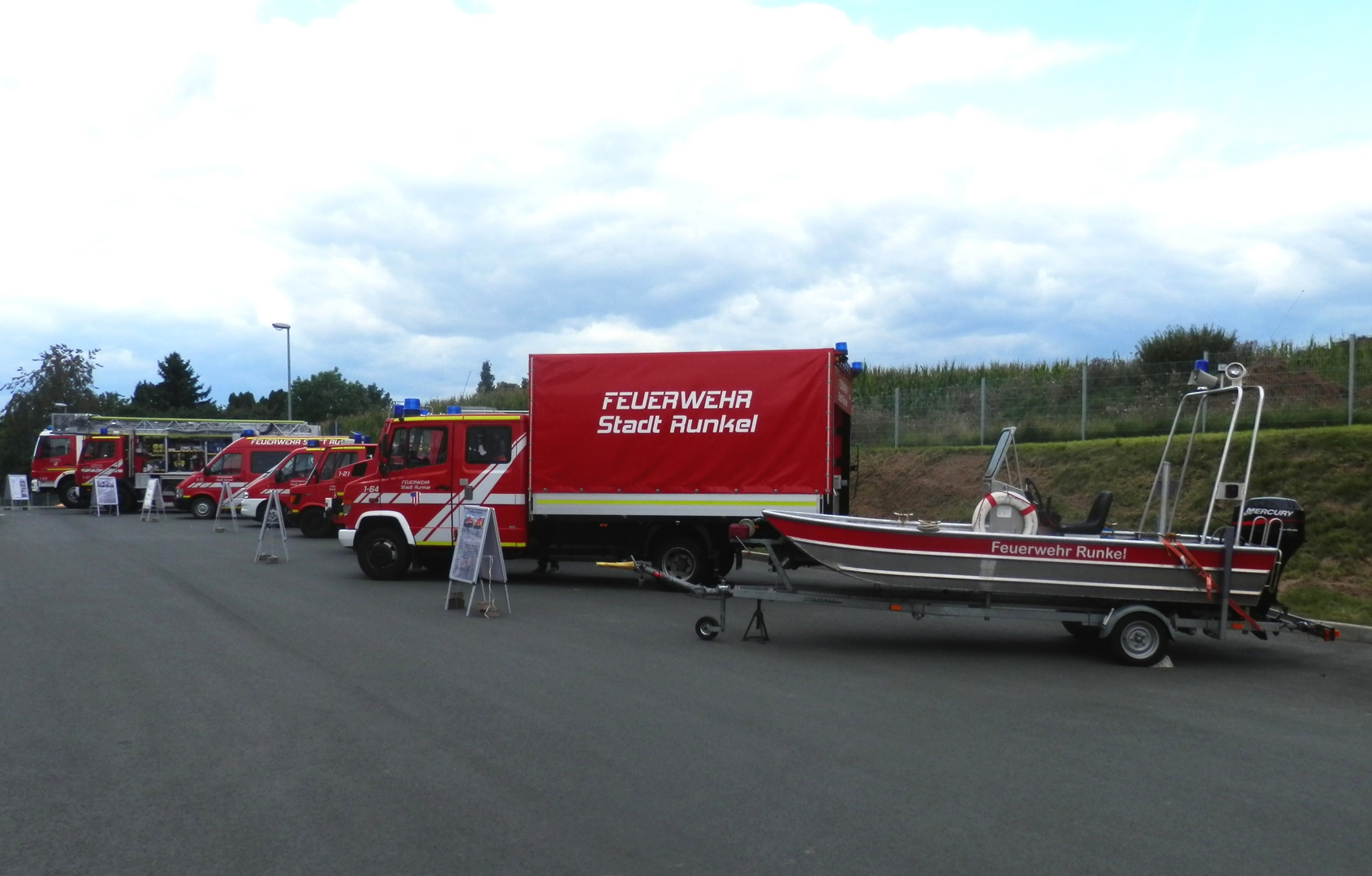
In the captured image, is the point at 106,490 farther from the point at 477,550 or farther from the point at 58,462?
the point at 477,550

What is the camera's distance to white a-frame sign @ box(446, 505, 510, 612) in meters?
12.8

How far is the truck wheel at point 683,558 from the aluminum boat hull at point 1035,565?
16.2 feet

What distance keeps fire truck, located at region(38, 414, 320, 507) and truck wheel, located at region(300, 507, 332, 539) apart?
12.5 meters

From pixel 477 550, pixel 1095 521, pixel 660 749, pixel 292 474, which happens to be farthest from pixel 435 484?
pixel 292 474

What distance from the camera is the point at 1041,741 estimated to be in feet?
23.4

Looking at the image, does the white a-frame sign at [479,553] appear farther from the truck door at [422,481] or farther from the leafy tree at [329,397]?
the leafy tree at [329,397]

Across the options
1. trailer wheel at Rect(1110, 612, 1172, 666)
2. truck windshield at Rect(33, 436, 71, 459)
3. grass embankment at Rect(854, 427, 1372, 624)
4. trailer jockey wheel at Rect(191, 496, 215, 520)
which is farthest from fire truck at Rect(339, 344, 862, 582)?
truck windshield at Rect(33, 436, 71, 459)

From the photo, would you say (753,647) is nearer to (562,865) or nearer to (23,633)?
(562,865)

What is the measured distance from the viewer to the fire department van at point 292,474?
87.1 ft

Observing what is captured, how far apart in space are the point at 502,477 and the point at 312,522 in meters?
11.8

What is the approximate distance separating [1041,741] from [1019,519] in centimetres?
375

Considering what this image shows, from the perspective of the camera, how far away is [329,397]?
9319 cm

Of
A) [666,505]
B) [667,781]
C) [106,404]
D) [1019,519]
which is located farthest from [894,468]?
[106,404]

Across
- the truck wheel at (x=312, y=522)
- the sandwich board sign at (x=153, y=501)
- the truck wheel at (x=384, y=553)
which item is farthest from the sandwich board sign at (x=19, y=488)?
the truck wheel at (x=384, y=553)
